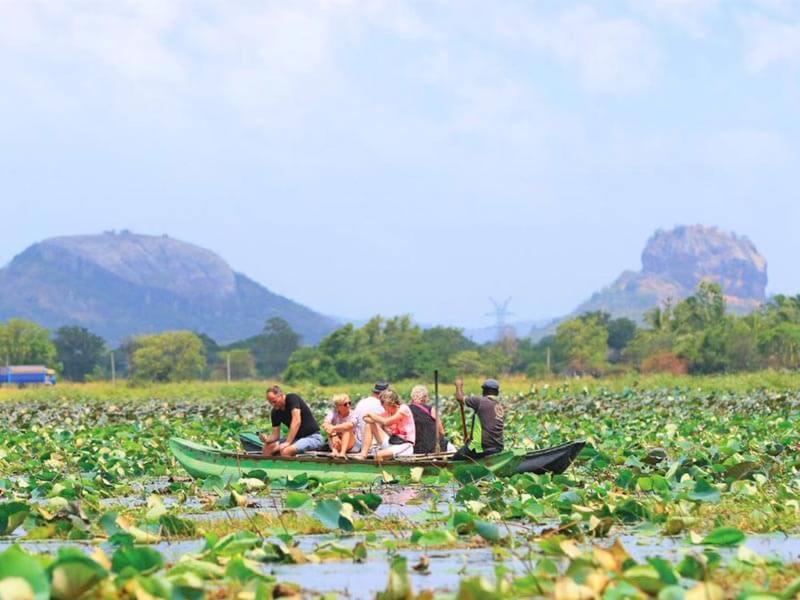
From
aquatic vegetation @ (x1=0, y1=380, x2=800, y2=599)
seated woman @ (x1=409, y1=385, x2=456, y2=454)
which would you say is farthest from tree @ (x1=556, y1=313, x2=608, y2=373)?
seated woman @ (x1=409, y1=385, x2=456, y2=454)

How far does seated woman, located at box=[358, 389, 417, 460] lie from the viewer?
14883 millimetres

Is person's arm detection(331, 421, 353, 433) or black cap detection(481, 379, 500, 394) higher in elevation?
black cap detection(481, 379, 500, 394)

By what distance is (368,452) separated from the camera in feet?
49.0

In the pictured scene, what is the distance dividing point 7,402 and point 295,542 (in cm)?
3407

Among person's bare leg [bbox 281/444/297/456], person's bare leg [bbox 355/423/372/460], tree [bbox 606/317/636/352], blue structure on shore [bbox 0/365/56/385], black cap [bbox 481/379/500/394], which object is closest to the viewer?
person's bare leg [bbox 355/423/372/460]

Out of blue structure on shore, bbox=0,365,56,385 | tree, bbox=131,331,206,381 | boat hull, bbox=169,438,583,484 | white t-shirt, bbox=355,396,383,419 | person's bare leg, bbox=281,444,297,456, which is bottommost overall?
boat hull, bbox=169,438,583,484

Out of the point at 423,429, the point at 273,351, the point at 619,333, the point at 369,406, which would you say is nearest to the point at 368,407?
the point at 369,406

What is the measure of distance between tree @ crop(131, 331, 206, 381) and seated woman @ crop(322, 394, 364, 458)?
90.5 m

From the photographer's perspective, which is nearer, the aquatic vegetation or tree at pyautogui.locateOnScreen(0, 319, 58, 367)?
the aquatic vegetation

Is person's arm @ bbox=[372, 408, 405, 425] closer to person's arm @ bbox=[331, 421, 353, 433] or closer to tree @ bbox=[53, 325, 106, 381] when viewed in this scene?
person's arm @ bbox=[331, 421, 353, 433]

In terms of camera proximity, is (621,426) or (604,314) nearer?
(621,426)

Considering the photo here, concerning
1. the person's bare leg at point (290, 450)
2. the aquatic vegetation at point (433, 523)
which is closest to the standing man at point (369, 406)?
the person's bare leg at point (290, 450)

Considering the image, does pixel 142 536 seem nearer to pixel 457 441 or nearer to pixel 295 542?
pixel 295 542

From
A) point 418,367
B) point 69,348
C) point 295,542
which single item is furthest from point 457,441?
point 69,348
